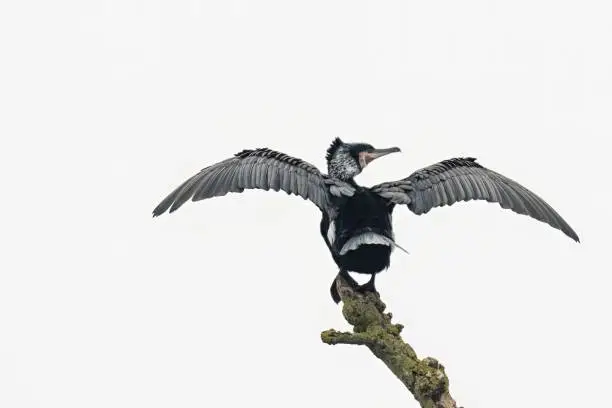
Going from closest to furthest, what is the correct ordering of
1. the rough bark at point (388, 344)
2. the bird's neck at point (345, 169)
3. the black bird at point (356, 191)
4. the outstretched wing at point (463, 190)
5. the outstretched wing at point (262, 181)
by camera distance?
1. the rough bark at point (388, 344)
2. the black bird at point (356, 191)
3. the outstretched wing at point (262, 181)
4. the outstretched wing at point (463, 190)
5. the bird's neck at point (345, 169)

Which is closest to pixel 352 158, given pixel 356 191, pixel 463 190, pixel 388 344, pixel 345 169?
pixel 345 169

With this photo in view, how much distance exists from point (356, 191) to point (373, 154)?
1.95ft

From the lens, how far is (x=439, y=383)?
9227 millimetres

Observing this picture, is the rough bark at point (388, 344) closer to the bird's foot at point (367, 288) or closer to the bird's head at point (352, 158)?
the bird's foot at point (367, 288)

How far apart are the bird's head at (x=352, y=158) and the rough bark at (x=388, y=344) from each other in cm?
99

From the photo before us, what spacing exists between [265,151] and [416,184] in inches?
55.8

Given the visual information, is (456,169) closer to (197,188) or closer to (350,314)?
(350,314)

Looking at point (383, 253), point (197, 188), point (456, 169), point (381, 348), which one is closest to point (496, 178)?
point (456, 169)

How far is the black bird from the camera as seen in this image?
32.7 ft

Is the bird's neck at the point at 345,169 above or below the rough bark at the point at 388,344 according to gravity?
above

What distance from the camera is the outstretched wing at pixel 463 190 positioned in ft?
34.1

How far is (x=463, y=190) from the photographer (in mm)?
10562

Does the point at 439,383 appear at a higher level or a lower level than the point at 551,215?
lower

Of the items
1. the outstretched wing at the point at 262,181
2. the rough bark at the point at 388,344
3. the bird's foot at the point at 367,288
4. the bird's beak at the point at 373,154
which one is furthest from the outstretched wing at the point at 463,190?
the rough bark at the point at 388,344
